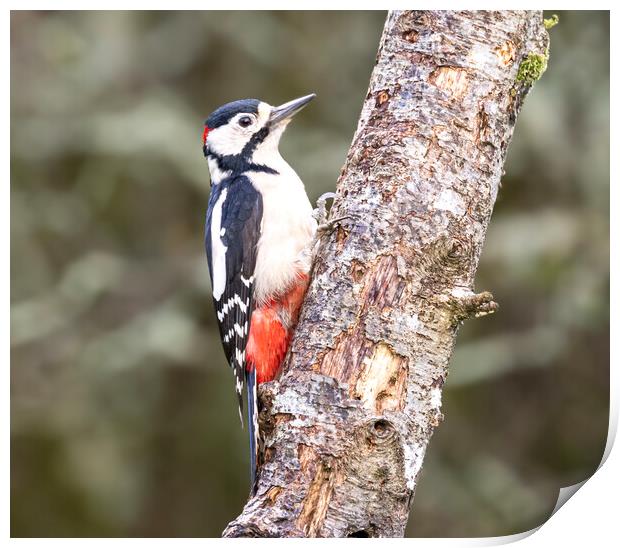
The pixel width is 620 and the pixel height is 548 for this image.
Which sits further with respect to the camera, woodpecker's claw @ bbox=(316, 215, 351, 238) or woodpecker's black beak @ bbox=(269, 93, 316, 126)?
woodpecker's black beak @ bbox=(269, 93, 316, 126)

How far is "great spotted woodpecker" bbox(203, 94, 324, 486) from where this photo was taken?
111 inches

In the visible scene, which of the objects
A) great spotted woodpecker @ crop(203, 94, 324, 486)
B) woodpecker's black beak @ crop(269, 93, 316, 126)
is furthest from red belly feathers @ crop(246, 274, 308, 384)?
Answer: woodpecker's black beak @ crop(269, 93, 316, 126)

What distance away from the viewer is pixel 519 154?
2924mm

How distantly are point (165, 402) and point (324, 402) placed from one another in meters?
1.51

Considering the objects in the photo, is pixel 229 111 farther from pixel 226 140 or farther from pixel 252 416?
pixel 252 416

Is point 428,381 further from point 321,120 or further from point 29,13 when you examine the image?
point 29,13

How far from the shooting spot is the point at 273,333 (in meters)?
2.82

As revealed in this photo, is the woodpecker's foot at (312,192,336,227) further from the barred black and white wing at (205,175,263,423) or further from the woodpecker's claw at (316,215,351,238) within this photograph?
the barred black and white wing at (205,175,263,423)

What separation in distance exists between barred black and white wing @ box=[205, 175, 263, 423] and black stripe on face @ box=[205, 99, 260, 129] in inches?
9.0

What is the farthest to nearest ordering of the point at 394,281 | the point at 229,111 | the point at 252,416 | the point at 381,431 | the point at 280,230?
the point at 229,111
the point at 280,230
the point at 252,416
the point at 394,281
the point at 381,431

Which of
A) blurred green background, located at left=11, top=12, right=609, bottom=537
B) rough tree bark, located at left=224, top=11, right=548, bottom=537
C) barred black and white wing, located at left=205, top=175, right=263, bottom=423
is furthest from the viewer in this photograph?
barred black and white wing, located at left=205, top=175, right=263, bottom=423

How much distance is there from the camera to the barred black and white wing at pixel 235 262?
2916 mm

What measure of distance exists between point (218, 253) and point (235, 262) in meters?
0.10

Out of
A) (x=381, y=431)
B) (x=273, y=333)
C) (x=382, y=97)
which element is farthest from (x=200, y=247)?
(x=381, y=431)
